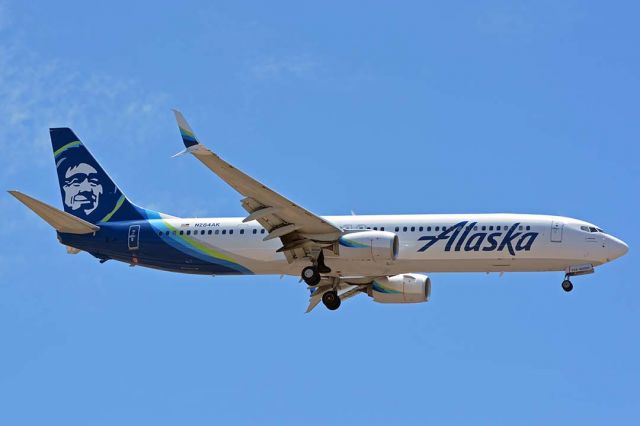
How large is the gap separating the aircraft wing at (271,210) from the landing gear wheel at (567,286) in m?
9.69

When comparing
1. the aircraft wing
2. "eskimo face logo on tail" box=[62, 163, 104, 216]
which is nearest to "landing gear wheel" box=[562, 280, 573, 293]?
the aircraft wing

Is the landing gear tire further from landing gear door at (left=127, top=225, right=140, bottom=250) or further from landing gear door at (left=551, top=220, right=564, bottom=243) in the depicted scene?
landing gear door at (left=551, top=220, right=564, bottom=243)

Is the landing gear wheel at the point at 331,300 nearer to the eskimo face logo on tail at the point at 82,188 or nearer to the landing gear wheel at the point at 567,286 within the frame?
the landing gear wheel at the point at 567,286

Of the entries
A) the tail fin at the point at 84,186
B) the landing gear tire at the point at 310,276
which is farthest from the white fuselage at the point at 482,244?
the tail fin at the point at 84,186

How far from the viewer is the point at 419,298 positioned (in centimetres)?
5991

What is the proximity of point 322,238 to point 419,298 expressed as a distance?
706 centimetres

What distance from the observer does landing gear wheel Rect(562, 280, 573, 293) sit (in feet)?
178

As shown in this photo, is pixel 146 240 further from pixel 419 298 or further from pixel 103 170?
pixel 419 298

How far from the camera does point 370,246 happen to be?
54156mm

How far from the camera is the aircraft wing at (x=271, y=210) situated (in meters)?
48.6

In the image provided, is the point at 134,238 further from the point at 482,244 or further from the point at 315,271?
the point at 482,244

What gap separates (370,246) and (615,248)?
33.6 feet

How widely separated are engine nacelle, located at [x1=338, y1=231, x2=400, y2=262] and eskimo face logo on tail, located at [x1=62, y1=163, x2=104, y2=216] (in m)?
13.0

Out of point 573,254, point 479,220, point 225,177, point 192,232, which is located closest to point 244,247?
point 192,232
